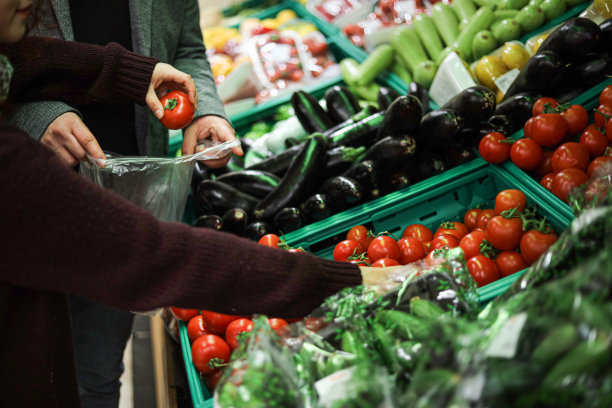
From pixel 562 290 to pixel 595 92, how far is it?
1743 mm

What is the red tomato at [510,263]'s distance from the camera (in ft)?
5.70

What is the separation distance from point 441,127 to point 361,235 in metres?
0.62

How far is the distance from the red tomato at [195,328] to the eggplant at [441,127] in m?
1.31

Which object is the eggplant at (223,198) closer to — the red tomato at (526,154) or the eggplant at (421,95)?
the eggplant at (421,95)

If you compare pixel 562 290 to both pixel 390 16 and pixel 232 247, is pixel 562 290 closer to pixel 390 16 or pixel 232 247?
pixel 232 247

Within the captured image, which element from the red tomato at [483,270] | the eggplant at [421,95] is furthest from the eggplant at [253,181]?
the red tomato at [483,270]

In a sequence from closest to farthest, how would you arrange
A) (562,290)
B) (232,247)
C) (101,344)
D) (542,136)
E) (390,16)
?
1. (562,290)
2. (232,247)
3. (542,136)
4. (101,344)
5. (390,16)

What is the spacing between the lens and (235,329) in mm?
1725

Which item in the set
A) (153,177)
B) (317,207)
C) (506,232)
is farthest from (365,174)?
(153,177)

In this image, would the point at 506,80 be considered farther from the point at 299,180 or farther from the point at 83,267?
the point at 83,267

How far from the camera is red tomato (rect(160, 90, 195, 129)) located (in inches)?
77.0

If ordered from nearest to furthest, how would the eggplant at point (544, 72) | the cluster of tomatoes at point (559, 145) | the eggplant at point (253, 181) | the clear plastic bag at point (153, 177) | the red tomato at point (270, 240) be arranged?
the cluster of tomatoes at point (559, 145) < the clear plastic bag at point (153, 177) < the red tomato at point (270, 240) < the eggplant at point (544, 72) < the eggplant at point (253, 181)

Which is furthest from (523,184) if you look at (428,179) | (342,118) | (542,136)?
(342,118)

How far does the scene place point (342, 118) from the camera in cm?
296
